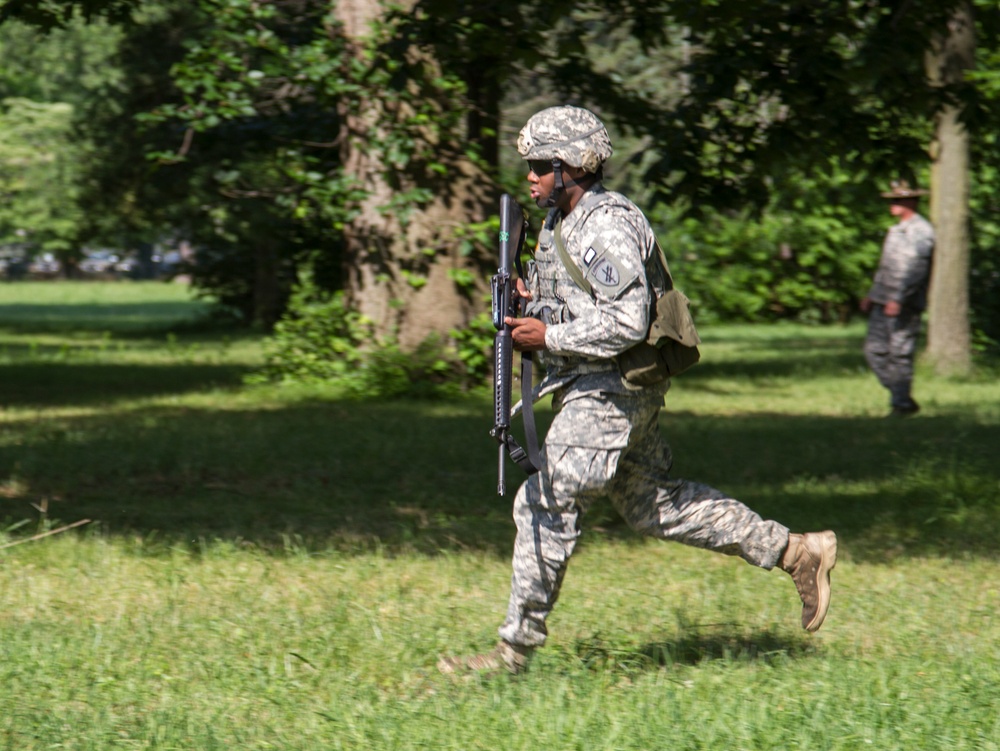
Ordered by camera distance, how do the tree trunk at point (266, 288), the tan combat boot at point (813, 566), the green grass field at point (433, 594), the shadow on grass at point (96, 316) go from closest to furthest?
the green grass field at point (433, 594)
the tan combat boot at point (813, 566)
the tree trunk at point (266, 288)
the shadow on grass at point (96, 316)

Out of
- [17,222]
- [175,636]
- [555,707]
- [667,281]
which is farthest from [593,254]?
[17,222]

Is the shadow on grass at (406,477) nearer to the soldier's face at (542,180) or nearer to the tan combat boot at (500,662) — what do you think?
the tan combat boot at (500,662)

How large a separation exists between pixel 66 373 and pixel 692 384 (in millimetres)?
7685

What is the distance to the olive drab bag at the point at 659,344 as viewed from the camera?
15.6 feet

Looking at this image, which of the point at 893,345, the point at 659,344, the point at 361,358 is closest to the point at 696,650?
the point at 659,344

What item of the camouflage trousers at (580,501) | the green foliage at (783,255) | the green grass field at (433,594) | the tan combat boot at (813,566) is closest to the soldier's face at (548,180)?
the camouflage trousers at (580,501)

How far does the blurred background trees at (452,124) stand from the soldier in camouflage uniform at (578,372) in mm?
3742

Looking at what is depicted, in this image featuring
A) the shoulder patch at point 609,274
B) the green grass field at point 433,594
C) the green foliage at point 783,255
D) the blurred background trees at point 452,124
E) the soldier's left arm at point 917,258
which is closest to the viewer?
the green grass field at point 433,594

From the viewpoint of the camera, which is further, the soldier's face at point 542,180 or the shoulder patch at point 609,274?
the soldier's face at point 542,180

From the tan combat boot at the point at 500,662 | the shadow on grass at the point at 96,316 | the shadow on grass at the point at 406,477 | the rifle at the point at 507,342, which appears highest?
the rifle at the point at 507,342

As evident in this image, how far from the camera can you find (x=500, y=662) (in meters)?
4.93

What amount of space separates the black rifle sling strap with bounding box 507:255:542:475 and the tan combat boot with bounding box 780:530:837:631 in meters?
0.99

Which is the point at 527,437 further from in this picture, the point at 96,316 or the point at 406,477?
the point at 96,316

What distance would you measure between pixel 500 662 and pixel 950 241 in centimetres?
1351
